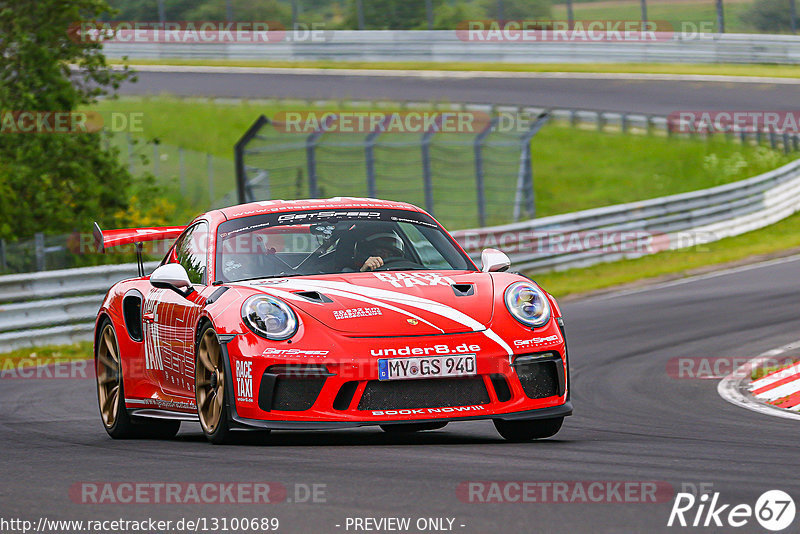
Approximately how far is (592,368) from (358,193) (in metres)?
9.71

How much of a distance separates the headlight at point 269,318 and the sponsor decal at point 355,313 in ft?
0.66

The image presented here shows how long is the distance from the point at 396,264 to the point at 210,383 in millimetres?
1297

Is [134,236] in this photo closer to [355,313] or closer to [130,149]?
[355,313]

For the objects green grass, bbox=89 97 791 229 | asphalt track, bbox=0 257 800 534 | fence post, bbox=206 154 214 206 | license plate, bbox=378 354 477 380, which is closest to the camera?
asphalt track, bbox=0 257 800 534

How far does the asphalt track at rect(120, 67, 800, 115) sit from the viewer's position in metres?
32.2

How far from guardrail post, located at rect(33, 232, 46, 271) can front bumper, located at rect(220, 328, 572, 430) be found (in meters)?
9.57

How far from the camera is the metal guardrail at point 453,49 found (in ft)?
119

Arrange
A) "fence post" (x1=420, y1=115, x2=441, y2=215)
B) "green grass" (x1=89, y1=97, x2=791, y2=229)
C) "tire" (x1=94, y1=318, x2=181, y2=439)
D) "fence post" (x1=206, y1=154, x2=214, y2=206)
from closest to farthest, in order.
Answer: "tire" (x1=94, y1=318, x2=181, y2=439)
"fence post" (x1=420, y1=115, x2=441, y2=215)
"fence post" (x1=206, y1=154, x2=214, y2=206)
"green grass" (x1=89, y1=97, x2=791, y2=229)

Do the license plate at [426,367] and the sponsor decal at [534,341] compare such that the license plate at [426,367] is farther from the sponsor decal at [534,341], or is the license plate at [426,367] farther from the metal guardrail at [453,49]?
the metal guardrail at [453,49]

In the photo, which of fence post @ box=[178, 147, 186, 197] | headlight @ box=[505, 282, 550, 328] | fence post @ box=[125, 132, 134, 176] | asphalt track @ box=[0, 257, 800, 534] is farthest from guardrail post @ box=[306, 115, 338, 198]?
headlight @ box=[505, 282, 550, 328]

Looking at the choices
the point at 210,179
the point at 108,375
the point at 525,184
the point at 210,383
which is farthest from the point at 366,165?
the point at 210,383

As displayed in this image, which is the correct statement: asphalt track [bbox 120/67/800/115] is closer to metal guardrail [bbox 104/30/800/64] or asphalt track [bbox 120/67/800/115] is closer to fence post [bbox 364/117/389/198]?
metal guardrail [bbox 104/30/800/64]

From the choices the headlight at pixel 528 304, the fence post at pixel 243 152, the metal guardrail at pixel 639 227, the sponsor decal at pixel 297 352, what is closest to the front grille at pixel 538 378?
the headlight at pixel 528 304

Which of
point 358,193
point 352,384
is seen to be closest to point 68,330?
point 358,193
